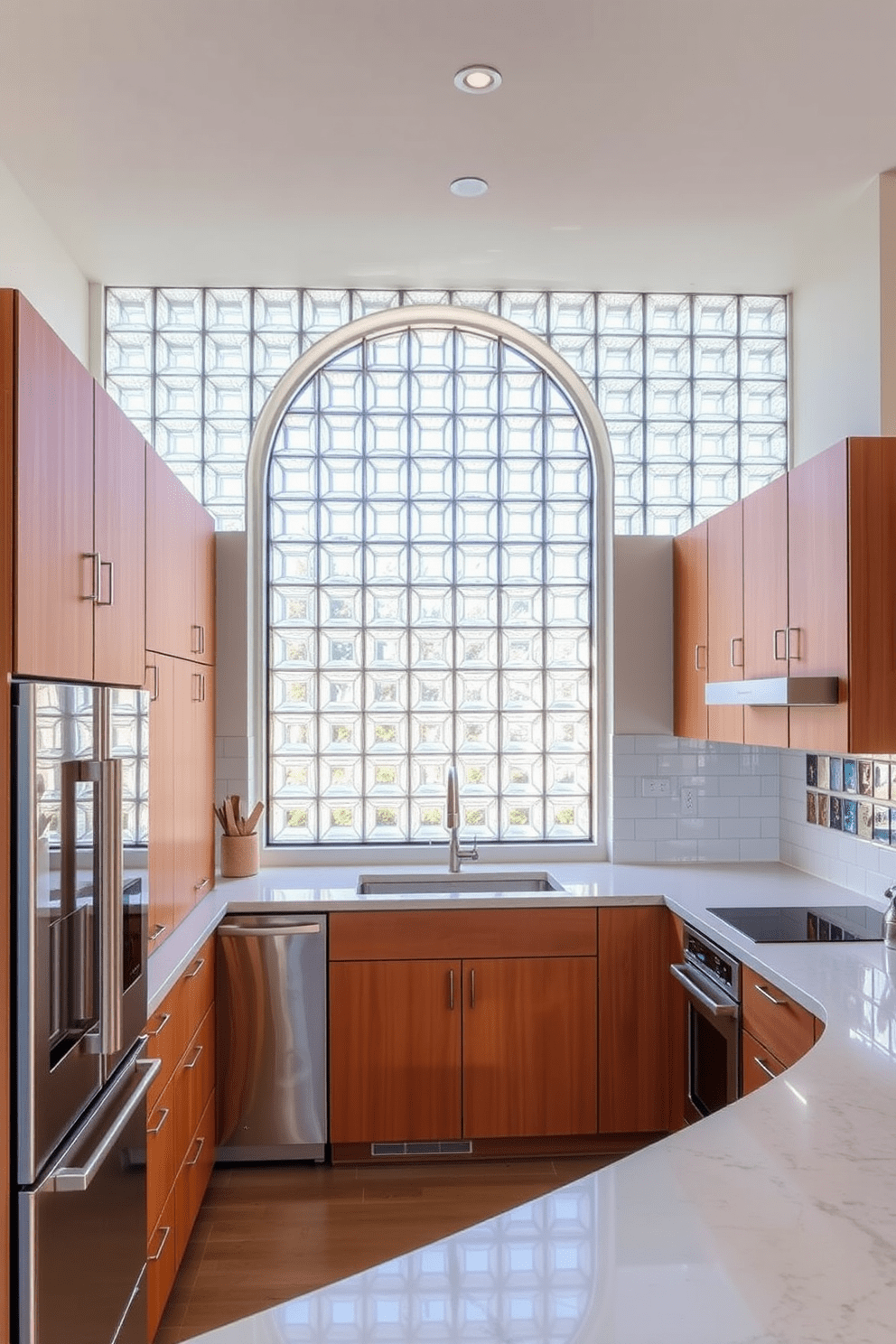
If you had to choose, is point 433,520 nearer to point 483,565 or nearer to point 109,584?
point 483,565

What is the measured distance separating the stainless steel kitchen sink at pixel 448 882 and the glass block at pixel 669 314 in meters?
2.26

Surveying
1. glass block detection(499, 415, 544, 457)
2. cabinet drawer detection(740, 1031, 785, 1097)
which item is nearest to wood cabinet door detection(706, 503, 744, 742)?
glass block detection(499, 415, 544, 457)

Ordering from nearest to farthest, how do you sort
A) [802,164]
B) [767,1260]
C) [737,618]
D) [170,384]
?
[767,1260]
[802,164]
[737,618]
[170,384]

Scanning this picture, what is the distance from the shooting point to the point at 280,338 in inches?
162

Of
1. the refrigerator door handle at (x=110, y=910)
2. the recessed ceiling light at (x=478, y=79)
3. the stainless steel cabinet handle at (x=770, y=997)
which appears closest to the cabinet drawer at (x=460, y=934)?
the stainless steel cabinet handle at (x=770, y=997)

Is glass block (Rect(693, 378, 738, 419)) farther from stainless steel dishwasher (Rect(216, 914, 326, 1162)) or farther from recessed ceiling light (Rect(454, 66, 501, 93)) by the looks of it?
stainless steel dishwasher (Rect(216, 914, 326, 1162))

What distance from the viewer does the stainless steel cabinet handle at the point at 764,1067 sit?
2457 mm

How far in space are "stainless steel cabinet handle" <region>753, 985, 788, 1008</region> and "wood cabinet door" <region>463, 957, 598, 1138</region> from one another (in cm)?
92

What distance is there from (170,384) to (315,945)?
227 centimetres

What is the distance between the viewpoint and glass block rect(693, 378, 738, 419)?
13.8ft

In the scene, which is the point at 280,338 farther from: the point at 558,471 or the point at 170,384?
the point at 558,471

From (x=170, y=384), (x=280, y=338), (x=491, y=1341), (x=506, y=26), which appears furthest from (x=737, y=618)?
(x=491, y=1341)

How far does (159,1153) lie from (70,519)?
1.51 m

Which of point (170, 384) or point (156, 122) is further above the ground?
point (156, 122)
